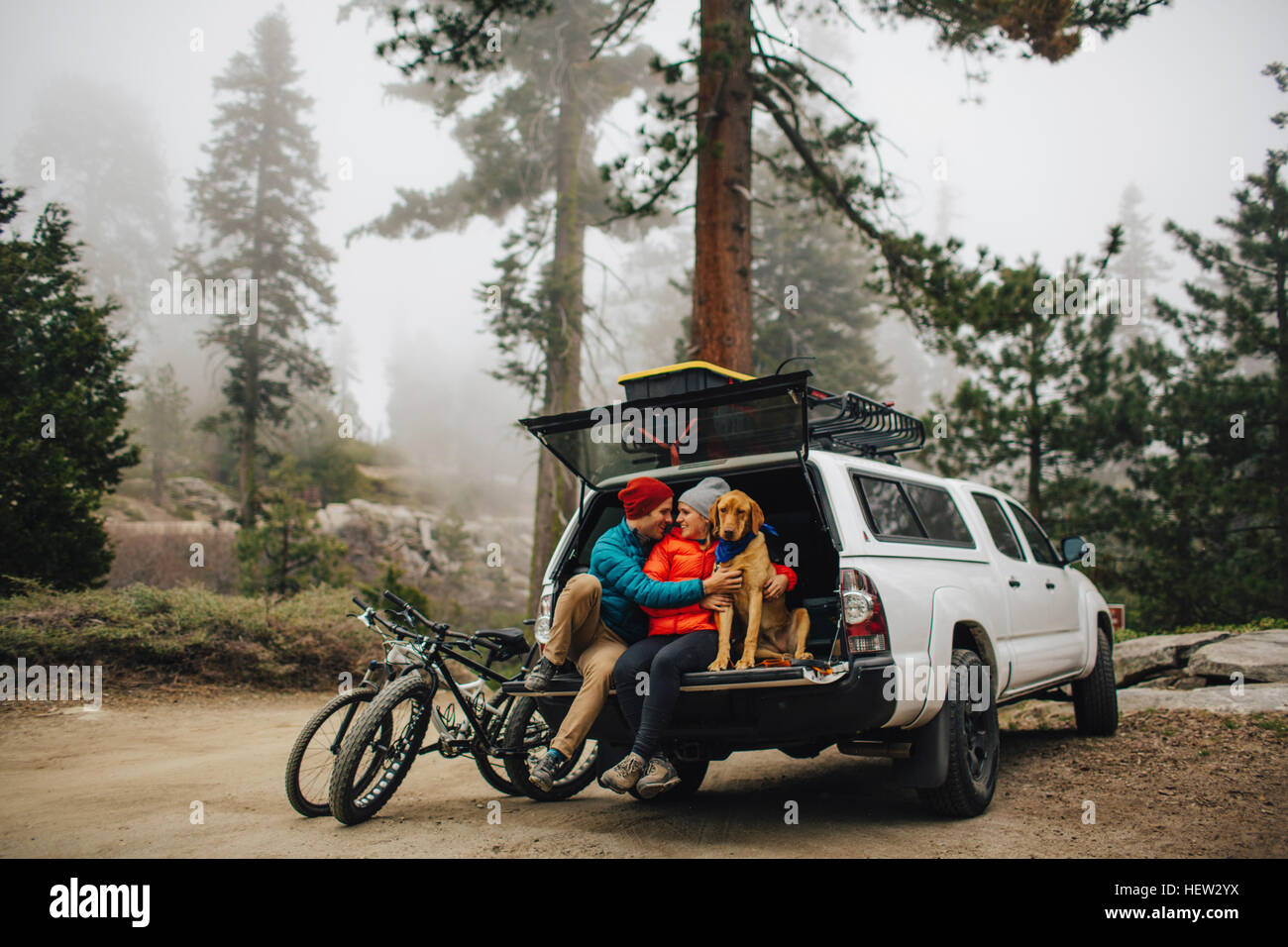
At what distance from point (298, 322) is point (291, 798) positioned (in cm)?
2486

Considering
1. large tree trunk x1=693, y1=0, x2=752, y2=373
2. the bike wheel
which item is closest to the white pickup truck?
the bike wheel

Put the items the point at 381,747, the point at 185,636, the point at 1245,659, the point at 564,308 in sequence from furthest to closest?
the point at 564,308 < the point at 185,636 < the point at 1245,659 < the point at 381,747

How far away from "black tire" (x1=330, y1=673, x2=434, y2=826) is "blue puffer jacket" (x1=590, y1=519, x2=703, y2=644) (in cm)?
132

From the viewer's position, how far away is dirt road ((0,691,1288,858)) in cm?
416

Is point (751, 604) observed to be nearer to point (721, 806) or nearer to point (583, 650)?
point (583, 650)

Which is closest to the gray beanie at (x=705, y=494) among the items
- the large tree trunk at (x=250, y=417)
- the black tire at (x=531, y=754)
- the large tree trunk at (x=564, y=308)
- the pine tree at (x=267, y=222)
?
the black tire at (x=531, y=754)

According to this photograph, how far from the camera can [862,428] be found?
214 inches

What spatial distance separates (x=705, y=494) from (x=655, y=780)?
146 cm

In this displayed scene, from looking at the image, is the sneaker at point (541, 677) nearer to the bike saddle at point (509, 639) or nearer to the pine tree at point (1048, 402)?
the bike saddle at point (509, 639)

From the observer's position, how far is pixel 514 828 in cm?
466

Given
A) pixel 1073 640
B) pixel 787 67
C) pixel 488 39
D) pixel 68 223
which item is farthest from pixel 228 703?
Result: pixel 787 67

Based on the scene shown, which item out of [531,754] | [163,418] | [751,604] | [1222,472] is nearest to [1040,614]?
[751,604]

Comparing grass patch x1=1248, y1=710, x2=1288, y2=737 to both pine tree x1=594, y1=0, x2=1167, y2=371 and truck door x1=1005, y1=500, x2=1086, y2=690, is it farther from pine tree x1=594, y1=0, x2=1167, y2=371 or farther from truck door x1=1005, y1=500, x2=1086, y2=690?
pine tree x1=594, y1=0, x2=1167, y2=371
